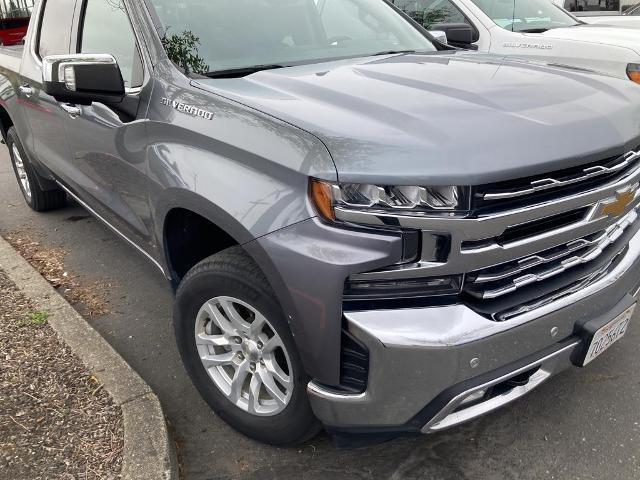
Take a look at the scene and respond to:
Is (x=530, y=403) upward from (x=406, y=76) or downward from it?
downward

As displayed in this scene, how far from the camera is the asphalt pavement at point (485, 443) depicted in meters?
2.31

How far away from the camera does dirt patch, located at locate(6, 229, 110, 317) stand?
371 centimetres

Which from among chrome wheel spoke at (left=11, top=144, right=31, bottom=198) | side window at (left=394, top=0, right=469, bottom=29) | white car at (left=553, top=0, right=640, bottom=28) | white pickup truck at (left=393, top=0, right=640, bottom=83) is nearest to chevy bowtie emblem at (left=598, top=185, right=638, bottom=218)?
white pickup truck at (left=393, top=0, right=640, bottom=83)

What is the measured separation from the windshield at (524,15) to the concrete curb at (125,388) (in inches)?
185

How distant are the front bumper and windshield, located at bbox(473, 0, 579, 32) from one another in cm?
449

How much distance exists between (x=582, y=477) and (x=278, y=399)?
47.3 inches

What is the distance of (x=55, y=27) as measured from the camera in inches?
149

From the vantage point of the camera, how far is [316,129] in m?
1.89

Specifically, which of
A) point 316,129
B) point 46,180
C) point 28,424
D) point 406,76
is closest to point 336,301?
point 316,129

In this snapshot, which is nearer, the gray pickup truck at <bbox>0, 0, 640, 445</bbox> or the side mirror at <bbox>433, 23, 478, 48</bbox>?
the gray pickup truck at <bbox>0, 0, 640, 445</bbox>

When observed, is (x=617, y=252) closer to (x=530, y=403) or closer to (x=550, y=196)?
(x=550, y=196)

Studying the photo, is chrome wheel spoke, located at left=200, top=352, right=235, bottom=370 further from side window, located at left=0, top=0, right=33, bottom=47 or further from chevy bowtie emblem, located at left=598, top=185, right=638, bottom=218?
side window, located at left=0, top=0, right=33, bottom=47

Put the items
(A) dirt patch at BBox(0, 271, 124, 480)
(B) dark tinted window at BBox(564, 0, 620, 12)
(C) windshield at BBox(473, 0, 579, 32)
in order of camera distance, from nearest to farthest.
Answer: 1. (A) dirt patch at BBox(0, 271, 124, 480)
2. (C) windshield at BBox(473, 0, 579, 32)
3. (B) dark tinted window at BBox(564, 0, 620, 12)

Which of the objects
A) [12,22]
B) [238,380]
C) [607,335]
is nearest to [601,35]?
[607,335]
